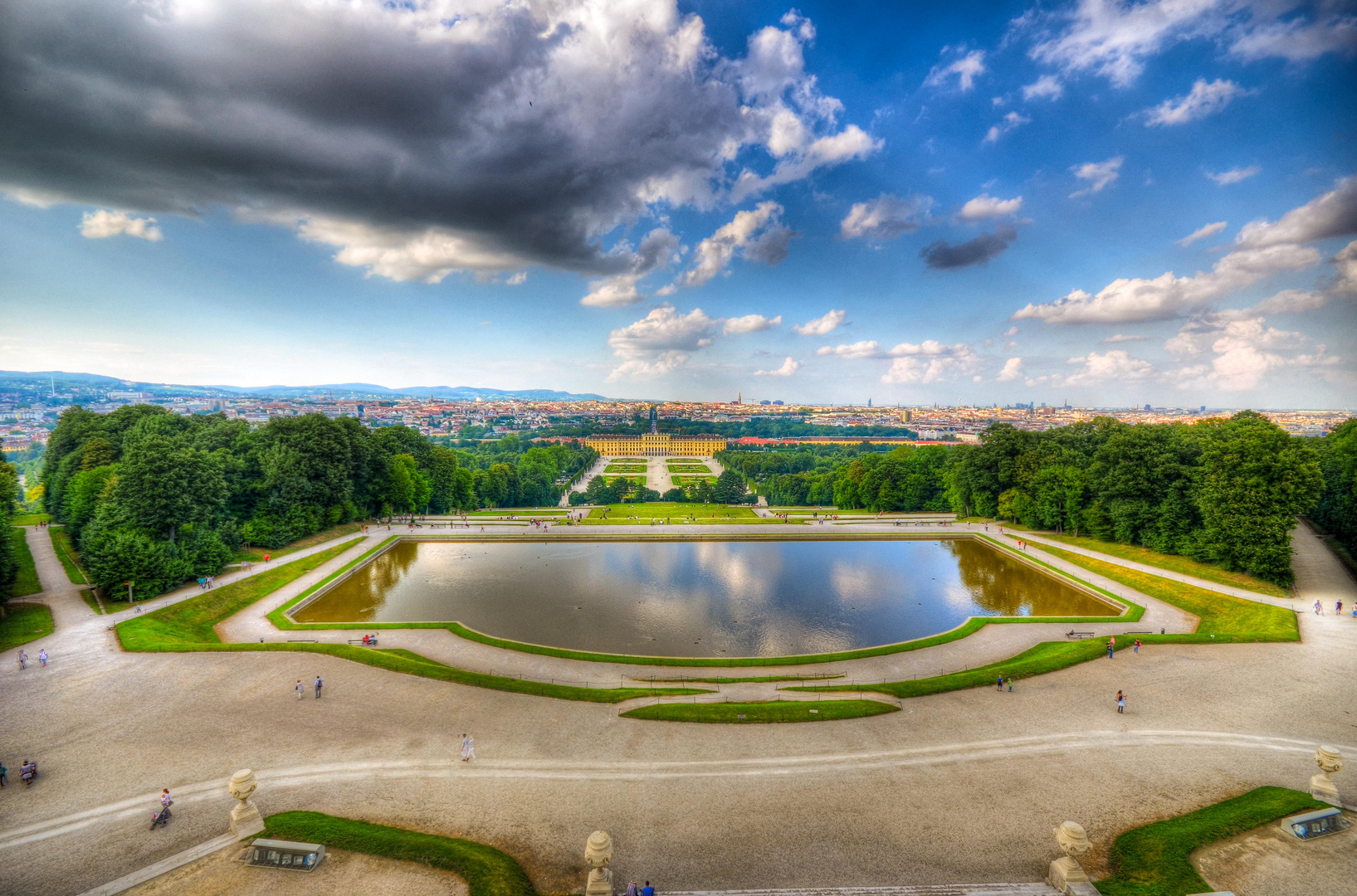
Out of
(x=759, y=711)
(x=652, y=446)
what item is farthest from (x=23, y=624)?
(x=652, y=446)

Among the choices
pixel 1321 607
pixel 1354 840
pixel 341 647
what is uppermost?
pixel 1321 607

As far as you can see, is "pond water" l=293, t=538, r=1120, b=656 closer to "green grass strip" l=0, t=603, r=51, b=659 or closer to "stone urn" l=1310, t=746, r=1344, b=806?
"green grass strip" l=0, t=603, r=51, b=659

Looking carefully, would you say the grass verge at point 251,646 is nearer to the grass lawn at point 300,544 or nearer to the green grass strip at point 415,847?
the grass lawn at point 300,544

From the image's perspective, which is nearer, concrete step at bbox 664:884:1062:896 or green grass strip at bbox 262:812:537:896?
concrete step at bbox 664:884:1062:896

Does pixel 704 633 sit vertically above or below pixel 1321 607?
below

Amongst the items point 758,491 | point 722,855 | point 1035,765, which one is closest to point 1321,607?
point 1035,765

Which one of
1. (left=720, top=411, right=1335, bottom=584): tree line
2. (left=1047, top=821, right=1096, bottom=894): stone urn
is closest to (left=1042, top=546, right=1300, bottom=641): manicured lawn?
(left=720, top=411, right=1335, bottom=584): tree line

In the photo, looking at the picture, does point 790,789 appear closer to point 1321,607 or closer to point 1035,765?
point 1035,765

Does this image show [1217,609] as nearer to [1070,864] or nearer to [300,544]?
[1070,864]
